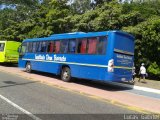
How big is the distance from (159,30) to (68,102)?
37.4 feet

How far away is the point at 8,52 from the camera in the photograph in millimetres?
32344

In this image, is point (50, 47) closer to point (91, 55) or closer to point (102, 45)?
point (91, 55)

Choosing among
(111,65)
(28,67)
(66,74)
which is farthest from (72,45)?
(28,67)

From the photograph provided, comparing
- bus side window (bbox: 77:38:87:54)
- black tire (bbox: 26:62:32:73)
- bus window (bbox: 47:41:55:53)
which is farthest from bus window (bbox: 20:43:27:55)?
bus side window (bbox: 77:38:87:54)

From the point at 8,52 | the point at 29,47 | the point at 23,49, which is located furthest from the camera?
the point at 8,52

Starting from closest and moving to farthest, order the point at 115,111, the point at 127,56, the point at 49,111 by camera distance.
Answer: the point at 49,111, the point at 115,111, the point at 127,56

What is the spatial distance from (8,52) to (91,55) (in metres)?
17.6

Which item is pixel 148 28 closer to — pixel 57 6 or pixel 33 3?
pixel 57 6

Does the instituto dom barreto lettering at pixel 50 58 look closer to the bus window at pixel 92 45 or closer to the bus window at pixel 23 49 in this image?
the bus window at pixel 23 49

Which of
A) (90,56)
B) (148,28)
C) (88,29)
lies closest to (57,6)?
(88,29)

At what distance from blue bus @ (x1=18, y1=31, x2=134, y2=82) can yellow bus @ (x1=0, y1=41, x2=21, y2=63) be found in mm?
10816

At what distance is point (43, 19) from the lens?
120ft

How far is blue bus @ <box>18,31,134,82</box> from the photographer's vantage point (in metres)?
15.6

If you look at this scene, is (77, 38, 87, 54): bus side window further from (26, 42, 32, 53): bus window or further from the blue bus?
(26, 42, 32, 53): bus window
